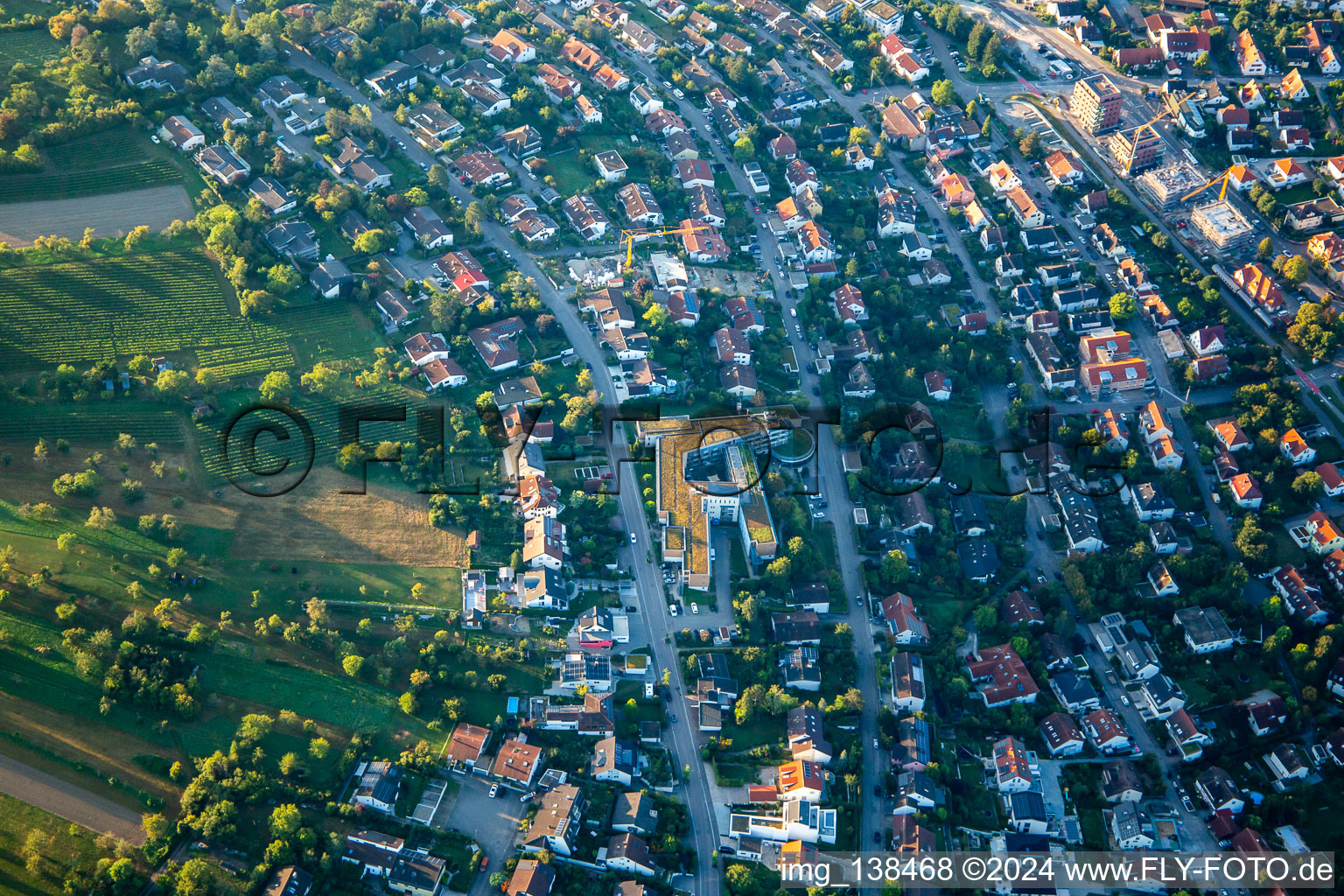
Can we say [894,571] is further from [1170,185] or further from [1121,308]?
[1170,185]

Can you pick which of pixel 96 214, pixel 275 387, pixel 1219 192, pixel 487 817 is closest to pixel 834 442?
pixel 487 817

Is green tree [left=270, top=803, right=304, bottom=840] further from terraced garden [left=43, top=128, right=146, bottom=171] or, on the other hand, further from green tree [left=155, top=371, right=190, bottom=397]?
terraced garden [left=43, top=128, right=146, bottom=171]

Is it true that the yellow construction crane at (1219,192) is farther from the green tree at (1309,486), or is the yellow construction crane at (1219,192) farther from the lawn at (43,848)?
the lawn at (43,848)

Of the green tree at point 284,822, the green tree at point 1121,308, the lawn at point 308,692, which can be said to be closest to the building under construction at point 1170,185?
the green tree at point 1121,308

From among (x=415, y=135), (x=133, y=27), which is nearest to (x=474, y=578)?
(x=415, y=135)

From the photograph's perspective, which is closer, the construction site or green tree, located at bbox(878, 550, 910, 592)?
the construction site

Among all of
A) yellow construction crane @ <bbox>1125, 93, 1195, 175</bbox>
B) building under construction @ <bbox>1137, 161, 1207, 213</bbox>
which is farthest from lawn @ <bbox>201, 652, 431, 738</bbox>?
yellow construction crane @ <bbox>1125, 93, 1195, 175</bbox>
